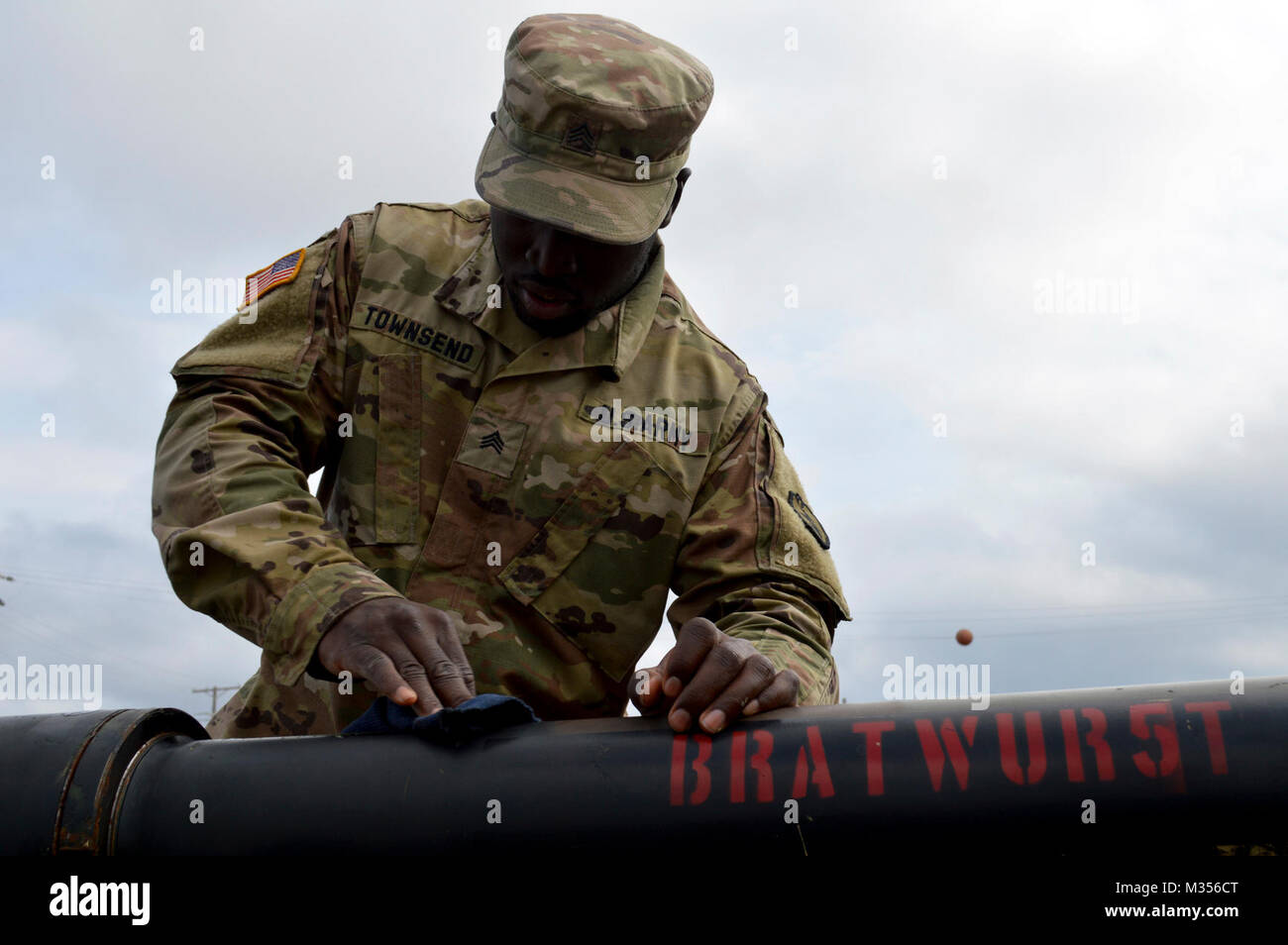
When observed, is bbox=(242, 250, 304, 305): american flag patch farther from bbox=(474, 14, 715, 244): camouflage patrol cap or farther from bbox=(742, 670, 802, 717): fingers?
bbox=(742, 670, 802, 717): fingers

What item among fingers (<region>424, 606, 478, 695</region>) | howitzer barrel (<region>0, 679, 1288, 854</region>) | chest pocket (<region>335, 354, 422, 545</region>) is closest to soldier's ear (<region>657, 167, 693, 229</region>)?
chest pocket (<region>335, 354, 422, 545</region>)

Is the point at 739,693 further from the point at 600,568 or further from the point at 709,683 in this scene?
the point at 600,568

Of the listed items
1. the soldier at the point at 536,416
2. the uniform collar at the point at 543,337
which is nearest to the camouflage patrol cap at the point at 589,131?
the soldier at the point at 536,416

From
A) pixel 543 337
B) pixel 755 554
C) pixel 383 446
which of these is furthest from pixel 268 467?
pixel 755 554

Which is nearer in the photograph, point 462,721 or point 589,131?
point 462,721

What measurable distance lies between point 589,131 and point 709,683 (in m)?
1.45

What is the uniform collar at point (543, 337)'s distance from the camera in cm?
306

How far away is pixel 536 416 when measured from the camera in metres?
3.02

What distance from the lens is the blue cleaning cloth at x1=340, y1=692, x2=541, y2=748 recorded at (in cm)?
183

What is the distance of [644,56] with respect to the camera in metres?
3.00

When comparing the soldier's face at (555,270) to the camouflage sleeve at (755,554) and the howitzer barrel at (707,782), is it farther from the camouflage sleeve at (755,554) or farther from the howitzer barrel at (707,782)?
the howitzer barrel at (707,782)

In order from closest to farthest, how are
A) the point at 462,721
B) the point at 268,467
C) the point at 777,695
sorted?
the point at 462,721, the point at 777,695, the point at 268,467
